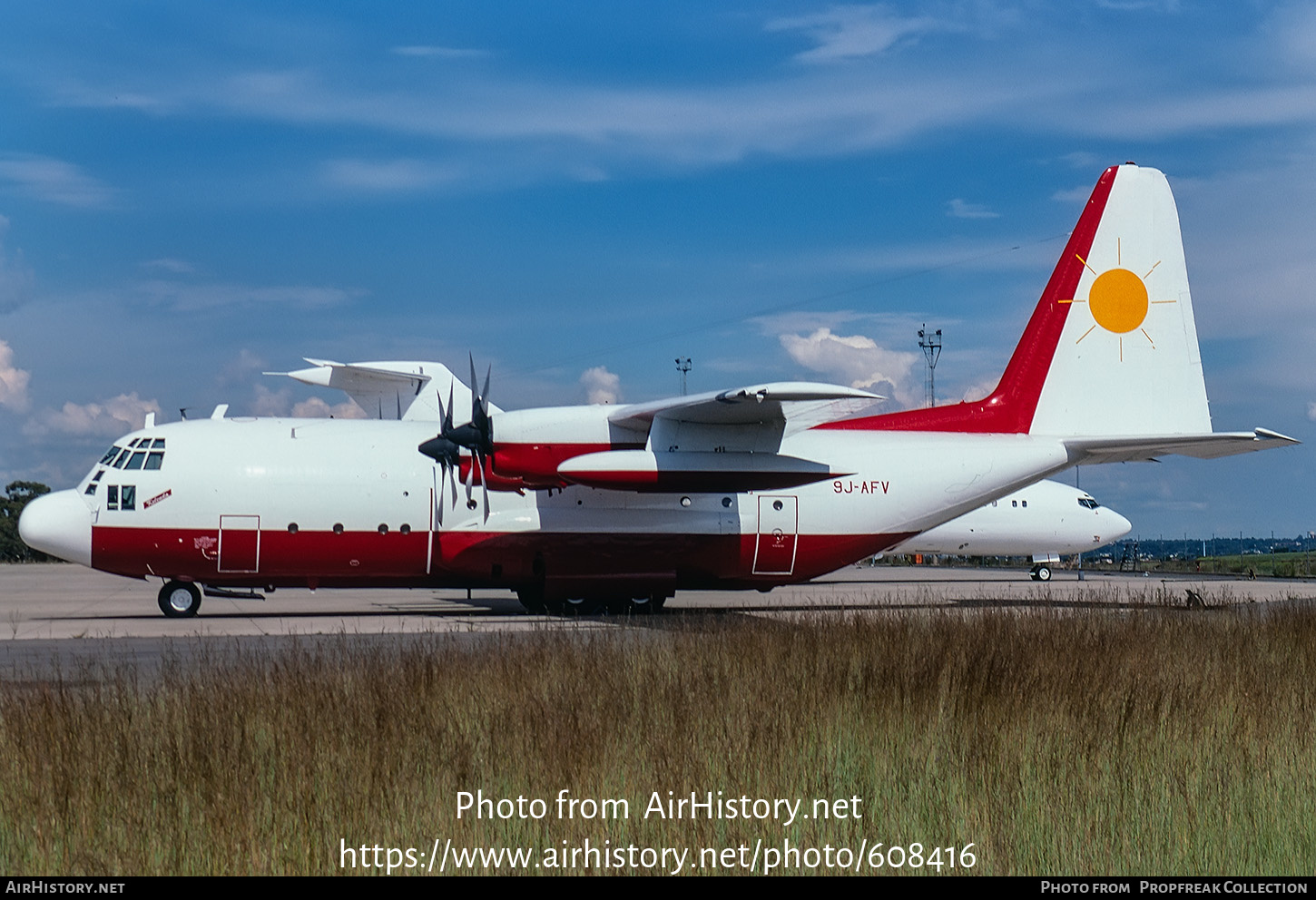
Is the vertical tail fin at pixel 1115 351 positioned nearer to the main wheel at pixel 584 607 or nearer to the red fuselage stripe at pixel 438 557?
the red fuselage stripe at pixel 438 557

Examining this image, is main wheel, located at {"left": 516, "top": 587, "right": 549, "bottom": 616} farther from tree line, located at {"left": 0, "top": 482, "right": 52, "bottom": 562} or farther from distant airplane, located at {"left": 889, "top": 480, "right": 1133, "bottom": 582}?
tree line, located at {"left": 0, "top": 482, "right": 52, "bottom": 562}

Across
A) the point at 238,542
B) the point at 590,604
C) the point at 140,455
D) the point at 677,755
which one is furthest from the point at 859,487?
the point at 677,755

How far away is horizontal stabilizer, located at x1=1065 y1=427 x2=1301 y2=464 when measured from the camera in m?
22.8

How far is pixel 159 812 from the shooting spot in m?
6.62

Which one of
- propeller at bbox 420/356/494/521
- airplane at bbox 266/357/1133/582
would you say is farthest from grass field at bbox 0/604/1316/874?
airplane at bbox 266/357/1133/582

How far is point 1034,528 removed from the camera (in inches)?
1503

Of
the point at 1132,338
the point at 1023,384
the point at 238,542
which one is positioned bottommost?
the point at 238,542

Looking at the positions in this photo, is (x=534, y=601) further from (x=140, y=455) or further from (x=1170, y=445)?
(x=1170, y=445)

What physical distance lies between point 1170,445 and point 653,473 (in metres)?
11.0

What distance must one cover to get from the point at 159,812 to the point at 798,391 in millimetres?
12907

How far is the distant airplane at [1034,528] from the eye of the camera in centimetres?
3753

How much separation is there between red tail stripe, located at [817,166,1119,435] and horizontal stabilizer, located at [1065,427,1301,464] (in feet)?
4.41

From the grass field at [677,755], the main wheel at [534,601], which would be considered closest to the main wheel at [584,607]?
the main wheel at [534,601]

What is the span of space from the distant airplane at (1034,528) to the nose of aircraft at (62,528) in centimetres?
2396
